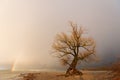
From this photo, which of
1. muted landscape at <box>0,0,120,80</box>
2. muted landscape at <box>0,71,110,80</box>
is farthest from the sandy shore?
muted landscape at <box>0,0,120,80</box>

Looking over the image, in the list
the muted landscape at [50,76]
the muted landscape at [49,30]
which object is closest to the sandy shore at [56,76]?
the muted landscape at [50,76]

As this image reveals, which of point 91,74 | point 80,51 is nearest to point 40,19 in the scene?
point 80,51

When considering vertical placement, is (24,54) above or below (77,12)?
below

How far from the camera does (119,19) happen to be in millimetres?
1575

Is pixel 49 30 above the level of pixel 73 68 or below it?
above

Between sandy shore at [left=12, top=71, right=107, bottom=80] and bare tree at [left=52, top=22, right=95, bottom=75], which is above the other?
bare tree at [left=52, top=22, right=95, bottom=75]

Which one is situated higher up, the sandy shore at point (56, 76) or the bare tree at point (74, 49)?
the bare tree at point (74, 49)

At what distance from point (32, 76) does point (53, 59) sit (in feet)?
0.74

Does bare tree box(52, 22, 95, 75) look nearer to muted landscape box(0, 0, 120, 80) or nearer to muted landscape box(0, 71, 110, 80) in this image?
muted landscape box(0, 71, 110, 80)

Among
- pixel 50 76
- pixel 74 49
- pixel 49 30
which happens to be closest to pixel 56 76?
pixel 50 76

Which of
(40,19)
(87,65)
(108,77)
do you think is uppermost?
(40,19)

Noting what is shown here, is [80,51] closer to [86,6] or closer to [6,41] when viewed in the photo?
[86,6]

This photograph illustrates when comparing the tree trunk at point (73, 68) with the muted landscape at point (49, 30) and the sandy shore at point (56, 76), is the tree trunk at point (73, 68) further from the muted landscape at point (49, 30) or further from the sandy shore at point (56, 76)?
the muted landscape at point (49, 30)

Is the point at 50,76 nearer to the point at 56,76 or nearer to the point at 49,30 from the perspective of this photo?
the point at 56,76
